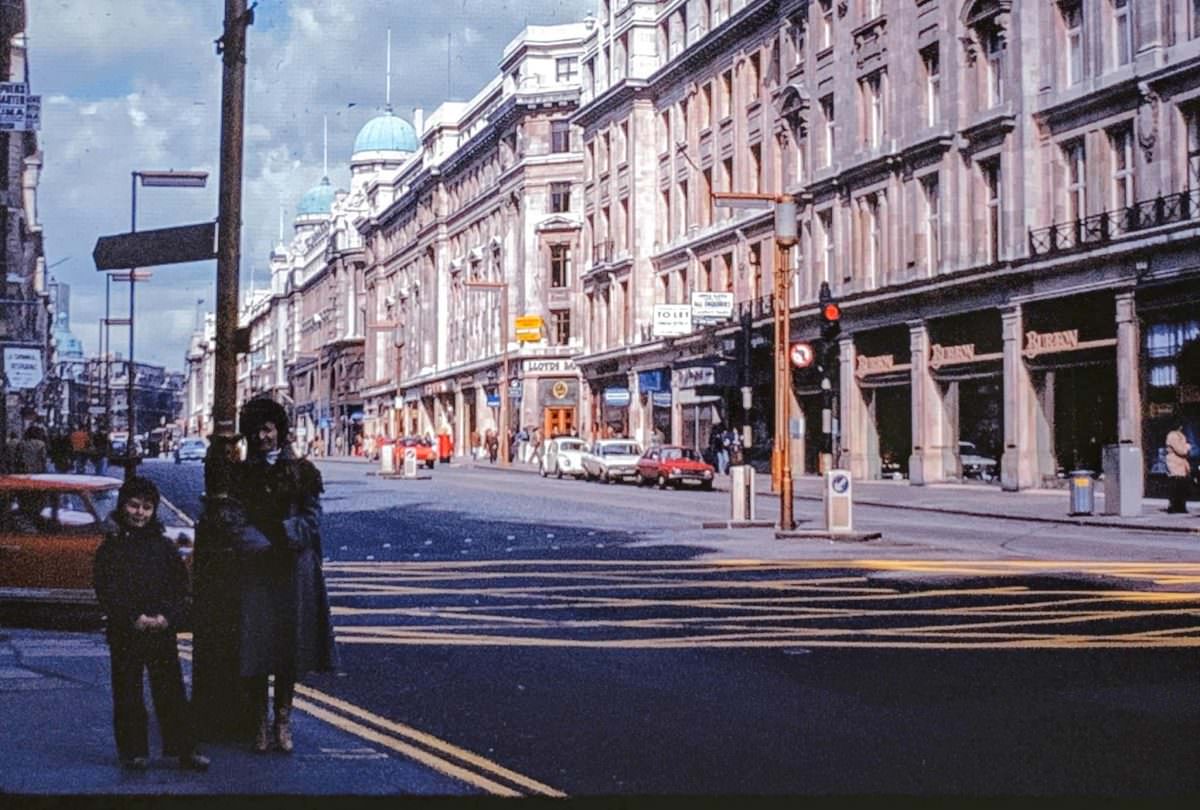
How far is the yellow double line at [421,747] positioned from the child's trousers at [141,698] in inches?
41.3

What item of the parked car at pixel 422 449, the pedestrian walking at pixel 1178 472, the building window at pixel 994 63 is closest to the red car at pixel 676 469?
the building window at pixel 994 63

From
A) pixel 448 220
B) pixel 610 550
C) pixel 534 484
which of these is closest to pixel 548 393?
pixel 448 220

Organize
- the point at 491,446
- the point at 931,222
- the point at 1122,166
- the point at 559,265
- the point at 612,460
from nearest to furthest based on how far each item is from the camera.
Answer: the point at 1122,166 < the point at 931,222 < the point at 612,460 < the point at 491,446 < the point at 559,265

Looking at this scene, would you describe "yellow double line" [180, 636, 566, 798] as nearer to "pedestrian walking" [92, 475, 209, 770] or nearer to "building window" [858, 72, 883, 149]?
"pedestrian walking" [92, 475, 209, 770]

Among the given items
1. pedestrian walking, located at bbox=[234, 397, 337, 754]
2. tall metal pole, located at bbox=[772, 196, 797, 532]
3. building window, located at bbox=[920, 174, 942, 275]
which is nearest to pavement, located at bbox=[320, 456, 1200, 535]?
tall metal pole, located at bbox=[772, 196, 797, 532]

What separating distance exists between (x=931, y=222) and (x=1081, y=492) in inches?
661

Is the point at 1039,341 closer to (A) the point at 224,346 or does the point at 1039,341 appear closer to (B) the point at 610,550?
(B) the point at 610,550

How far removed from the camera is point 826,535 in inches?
923

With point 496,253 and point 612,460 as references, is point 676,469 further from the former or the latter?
point 496,253

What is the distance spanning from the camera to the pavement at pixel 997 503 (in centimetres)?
2725

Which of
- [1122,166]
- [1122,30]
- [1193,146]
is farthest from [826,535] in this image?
[1122,30]

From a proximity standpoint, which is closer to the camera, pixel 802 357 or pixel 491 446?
pixel 802 357

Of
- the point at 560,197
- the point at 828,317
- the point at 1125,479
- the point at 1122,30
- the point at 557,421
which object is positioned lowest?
the point at 1125,479

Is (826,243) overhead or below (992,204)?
overhead
